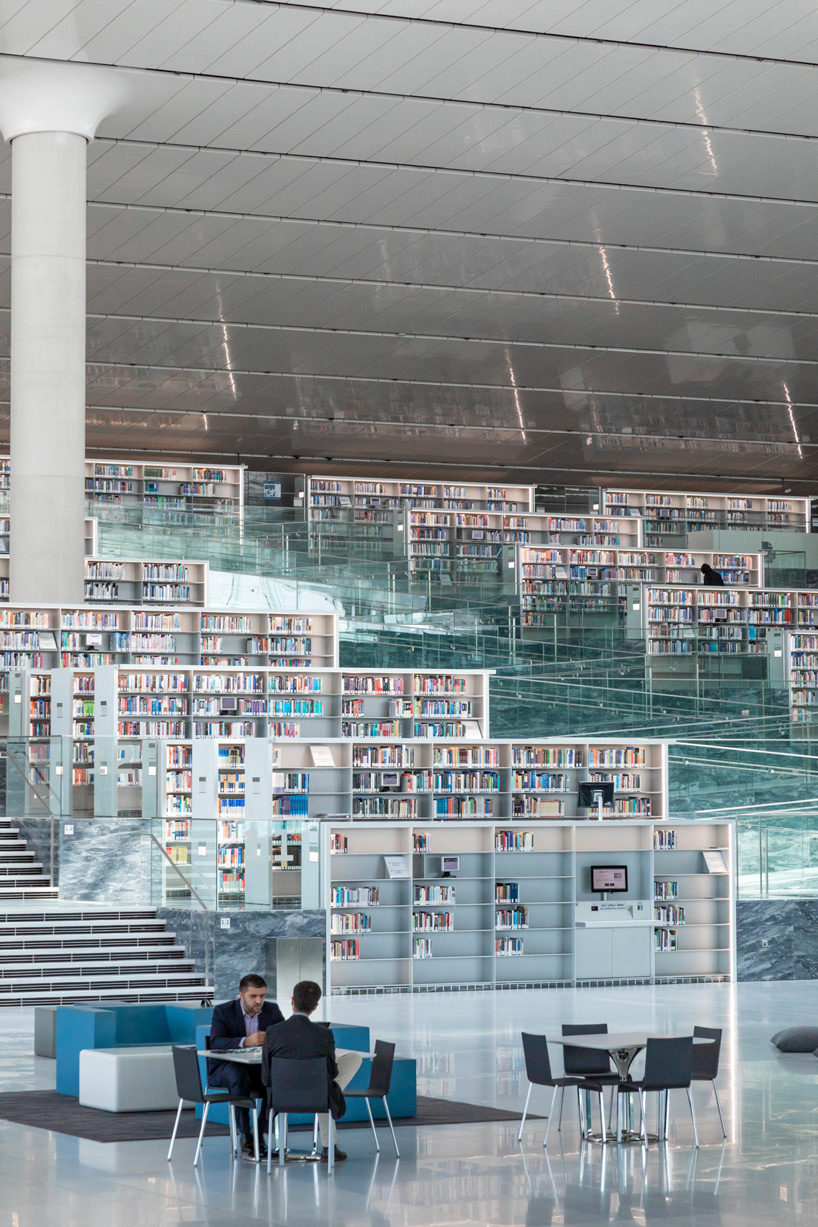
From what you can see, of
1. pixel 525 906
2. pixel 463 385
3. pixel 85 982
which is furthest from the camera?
pixel 463 385

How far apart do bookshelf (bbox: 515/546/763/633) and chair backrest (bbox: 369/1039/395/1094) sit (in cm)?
1216

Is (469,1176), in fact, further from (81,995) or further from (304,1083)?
(81,995)

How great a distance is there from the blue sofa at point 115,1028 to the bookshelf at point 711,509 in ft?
57.2

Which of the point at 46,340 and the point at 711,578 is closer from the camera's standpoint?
the point at 46,340

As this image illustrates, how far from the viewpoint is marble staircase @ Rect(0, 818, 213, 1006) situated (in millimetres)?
11312

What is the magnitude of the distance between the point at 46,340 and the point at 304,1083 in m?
10.0

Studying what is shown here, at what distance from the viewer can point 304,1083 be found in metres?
6.15

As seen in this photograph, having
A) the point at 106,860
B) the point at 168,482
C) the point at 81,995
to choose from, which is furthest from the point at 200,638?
the point at 168,482

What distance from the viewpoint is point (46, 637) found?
50.2 ft

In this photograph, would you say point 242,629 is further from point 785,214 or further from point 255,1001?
point 255,1001

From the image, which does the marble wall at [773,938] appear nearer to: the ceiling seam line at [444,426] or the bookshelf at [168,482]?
the bookshelf at [168,482]

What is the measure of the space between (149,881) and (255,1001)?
5.87 m

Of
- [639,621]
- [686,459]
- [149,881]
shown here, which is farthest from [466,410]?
[149,881]

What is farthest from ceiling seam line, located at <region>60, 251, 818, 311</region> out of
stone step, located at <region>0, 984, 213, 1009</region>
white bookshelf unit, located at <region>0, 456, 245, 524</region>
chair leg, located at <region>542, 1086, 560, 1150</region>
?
chair leg, located at <region>542, 1086, 560, 1150</region>
